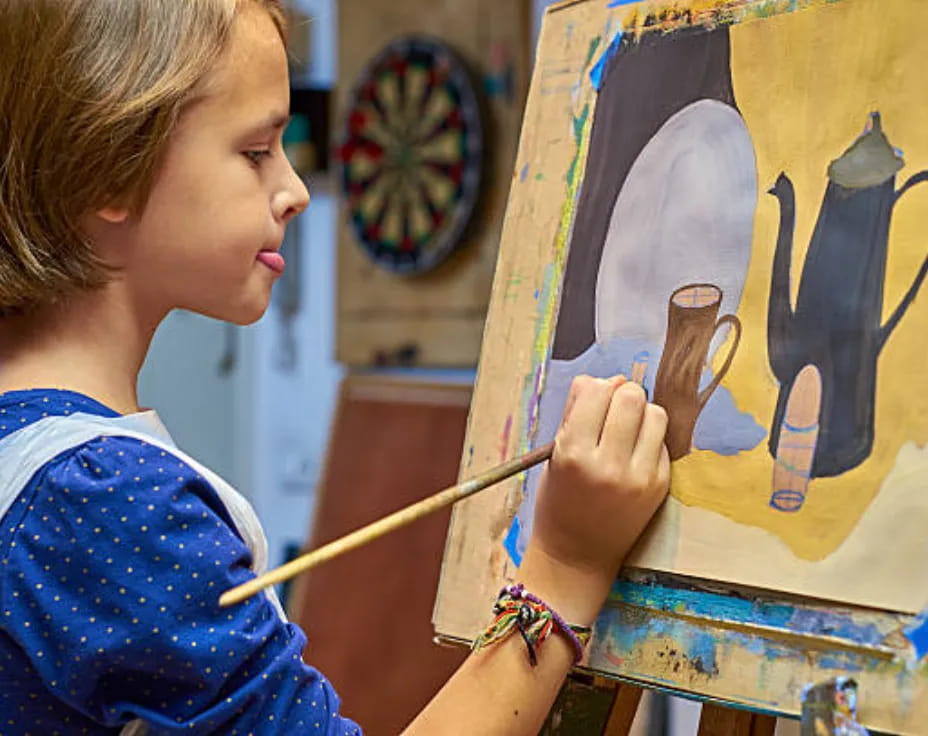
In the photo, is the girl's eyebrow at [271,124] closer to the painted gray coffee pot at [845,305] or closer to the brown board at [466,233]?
the painted gray coffee pot at [845,305]

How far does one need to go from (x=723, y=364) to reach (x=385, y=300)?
7.16 ft

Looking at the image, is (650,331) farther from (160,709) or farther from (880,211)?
(160,709)

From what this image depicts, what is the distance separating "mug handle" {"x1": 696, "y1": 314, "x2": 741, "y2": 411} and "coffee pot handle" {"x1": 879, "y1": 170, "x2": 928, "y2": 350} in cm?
12

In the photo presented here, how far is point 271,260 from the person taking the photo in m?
0.95

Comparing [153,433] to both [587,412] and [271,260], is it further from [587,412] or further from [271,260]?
[587,412]

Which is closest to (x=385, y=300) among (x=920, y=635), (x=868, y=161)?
(x=868, y=161)

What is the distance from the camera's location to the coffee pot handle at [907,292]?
82 cm

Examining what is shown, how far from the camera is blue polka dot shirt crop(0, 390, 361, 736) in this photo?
0.78 m

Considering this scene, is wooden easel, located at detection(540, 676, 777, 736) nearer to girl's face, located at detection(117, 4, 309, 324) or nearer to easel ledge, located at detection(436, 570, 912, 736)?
easel ledge, located at detection(436, 570, 912, 736)

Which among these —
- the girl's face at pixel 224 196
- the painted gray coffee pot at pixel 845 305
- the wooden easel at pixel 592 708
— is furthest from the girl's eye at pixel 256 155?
the wooden easel at pixel 592 708

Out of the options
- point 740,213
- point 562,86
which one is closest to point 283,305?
point 562,86

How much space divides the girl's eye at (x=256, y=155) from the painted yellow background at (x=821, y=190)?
14.0 inches

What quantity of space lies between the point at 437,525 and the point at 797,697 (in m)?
1.82

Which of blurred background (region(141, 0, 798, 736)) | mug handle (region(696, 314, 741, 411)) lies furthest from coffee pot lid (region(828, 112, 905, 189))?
blurred background (region(141, 0, 798, 736))
